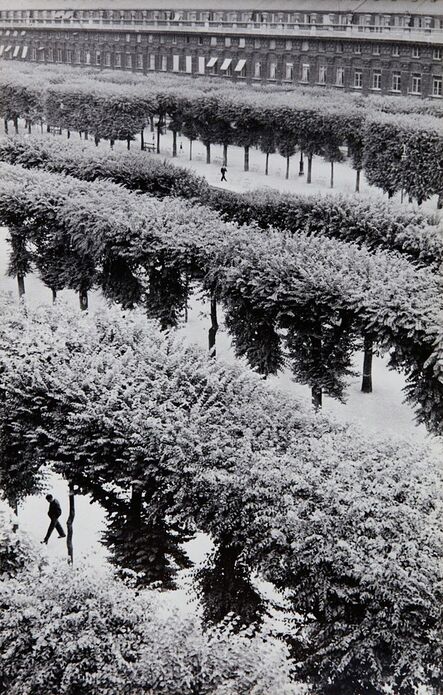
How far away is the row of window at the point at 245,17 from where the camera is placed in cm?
8469

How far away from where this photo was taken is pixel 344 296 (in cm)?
2884

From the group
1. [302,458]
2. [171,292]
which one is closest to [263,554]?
[302,458]

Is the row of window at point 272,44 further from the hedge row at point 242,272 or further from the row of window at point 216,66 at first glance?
the hedge row at point 242,272

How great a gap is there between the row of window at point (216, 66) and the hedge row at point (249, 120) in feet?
43.5

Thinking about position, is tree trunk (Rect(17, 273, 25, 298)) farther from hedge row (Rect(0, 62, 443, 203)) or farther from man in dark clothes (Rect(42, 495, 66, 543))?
hedge row (Rect(0, 62, 443, 203))

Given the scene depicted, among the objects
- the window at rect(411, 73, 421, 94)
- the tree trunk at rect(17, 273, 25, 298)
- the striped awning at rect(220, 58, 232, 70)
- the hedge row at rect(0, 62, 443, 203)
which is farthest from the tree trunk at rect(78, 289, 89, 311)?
the striped awning at rect(220, 58, 232, 70)

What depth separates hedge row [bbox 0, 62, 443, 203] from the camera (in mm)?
56656

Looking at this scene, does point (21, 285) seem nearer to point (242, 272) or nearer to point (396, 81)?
point (242, 272)

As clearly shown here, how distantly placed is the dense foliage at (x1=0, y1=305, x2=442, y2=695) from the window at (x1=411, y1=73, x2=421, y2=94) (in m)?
65.4

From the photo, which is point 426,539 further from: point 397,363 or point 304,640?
point 397,363

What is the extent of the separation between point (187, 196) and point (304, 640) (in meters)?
34.5

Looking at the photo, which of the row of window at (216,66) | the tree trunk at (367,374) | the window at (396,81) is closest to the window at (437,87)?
the row of window at (216,66)

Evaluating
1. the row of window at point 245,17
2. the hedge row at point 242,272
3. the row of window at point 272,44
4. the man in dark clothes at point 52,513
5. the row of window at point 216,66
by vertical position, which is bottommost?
the man in dark clothes at point 52,513

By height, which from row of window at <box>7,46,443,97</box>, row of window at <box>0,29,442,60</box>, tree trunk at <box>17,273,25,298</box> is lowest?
tree trunk at <box>17,273,25,298</box>
